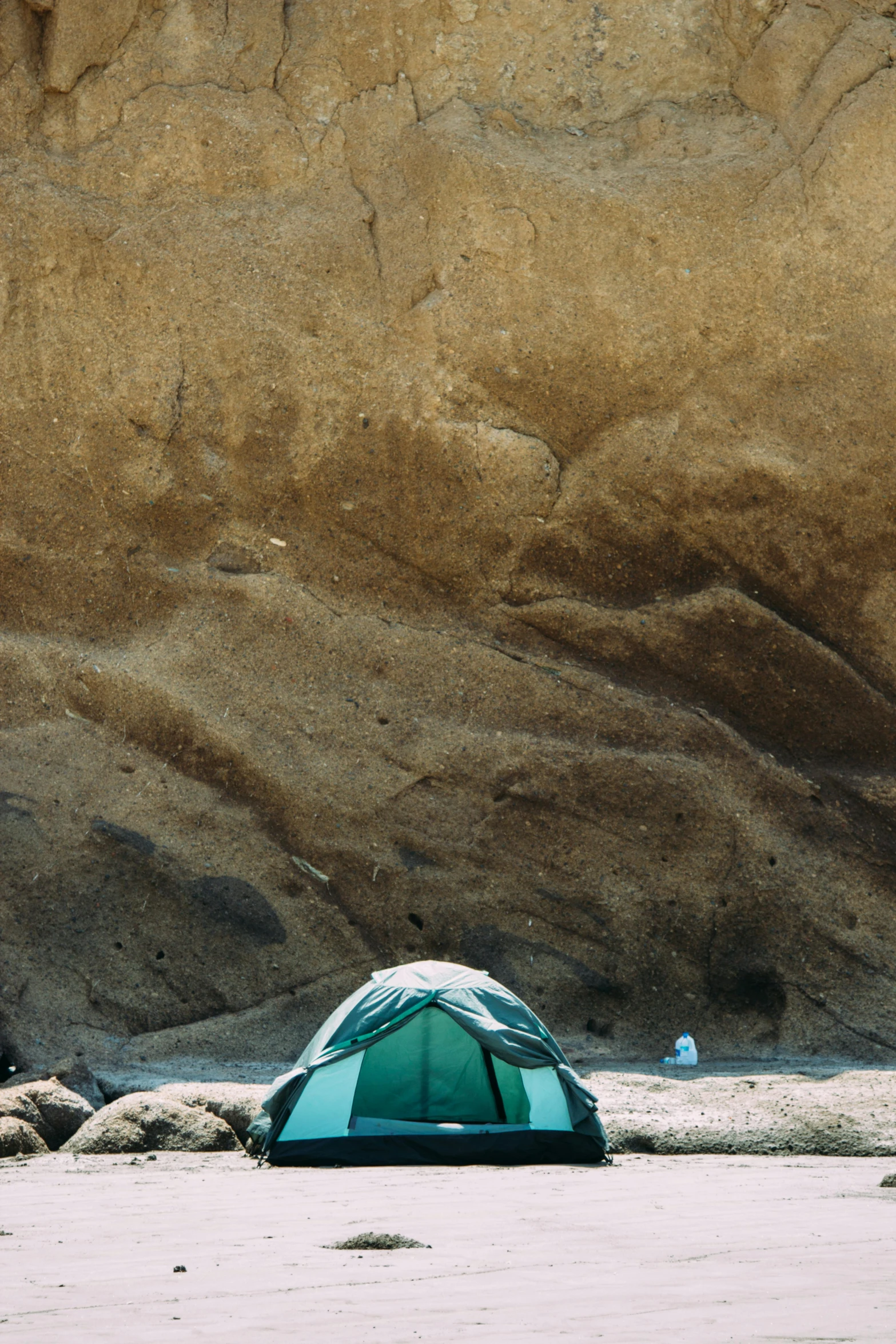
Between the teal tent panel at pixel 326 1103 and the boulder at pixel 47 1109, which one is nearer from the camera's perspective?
the teal tent panel at pixel 326 1103

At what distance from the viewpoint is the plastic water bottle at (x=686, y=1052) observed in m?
8.19

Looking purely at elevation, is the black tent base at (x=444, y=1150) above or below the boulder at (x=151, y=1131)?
above

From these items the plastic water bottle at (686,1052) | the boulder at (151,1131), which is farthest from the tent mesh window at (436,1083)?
the plastic water bottle at (686,1052)

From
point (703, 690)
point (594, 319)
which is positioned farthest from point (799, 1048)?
point (594, 319)

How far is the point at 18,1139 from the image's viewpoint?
5734mm

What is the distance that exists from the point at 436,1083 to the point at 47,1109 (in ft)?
6.11

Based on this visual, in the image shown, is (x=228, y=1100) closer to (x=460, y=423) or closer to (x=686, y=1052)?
(x=686, y=1052)

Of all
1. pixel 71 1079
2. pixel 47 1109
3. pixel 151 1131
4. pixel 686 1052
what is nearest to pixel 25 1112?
pixel 47 1109

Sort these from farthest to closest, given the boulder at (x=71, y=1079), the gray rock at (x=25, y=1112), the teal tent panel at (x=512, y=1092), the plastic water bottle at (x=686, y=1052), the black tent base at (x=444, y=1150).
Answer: the plastic water bottle at (x=686, y=1052) < the boulder at (x=71, y=1079) < the gray rock at (x=25, y=1112) < the teal tent panel at (x=512, y=1092) < the black tent base at (x=444, y=1150)

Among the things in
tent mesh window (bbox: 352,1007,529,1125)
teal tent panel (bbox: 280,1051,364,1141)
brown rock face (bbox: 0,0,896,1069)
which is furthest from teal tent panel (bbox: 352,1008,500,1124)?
brown rock face (bbox: 0,0,896,1069)

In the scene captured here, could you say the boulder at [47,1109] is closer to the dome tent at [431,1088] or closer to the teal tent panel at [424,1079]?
the dome tent at [431,1088]

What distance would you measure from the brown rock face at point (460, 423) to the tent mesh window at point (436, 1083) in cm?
292

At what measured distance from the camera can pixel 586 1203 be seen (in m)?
4.11

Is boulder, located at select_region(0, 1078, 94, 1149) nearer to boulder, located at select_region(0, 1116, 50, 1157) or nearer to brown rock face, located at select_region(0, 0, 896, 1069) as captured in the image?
boulder, located at select_region(0, 1116, 50, 1157)
